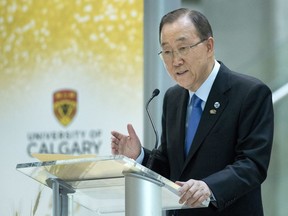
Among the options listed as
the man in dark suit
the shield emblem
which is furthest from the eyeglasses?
the shield emblem

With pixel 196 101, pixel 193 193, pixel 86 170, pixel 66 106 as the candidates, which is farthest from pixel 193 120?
pixel 66 106

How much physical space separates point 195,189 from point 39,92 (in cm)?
237

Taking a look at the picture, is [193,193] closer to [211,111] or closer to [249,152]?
[249,152]

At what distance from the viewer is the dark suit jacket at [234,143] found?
6.99 feet

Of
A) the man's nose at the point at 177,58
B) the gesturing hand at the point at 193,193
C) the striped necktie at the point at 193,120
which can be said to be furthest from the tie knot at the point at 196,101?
the gesturing hand at the point at 193,193

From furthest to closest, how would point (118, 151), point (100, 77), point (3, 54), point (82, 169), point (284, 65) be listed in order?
point (3, 54) → point (100, 77) → point (284, 65) → point (118, 151) → point (82, 169)

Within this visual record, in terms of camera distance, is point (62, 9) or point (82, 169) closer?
point (82, 169)

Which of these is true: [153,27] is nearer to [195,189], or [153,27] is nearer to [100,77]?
[100,77]

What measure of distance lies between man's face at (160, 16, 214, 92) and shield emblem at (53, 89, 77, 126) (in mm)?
1725

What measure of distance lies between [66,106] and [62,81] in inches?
6.8

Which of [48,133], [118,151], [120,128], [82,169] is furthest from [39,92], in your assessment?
[82,169]

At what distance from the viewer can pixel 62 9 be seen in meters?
4.04

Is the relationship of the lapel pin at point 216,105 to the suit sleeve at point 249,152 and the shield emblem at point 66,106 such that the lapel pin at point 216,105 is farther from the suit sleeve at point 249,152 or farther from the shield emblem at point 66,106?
the shield emblem at point 66,106

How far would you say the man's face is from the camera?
2.27m
